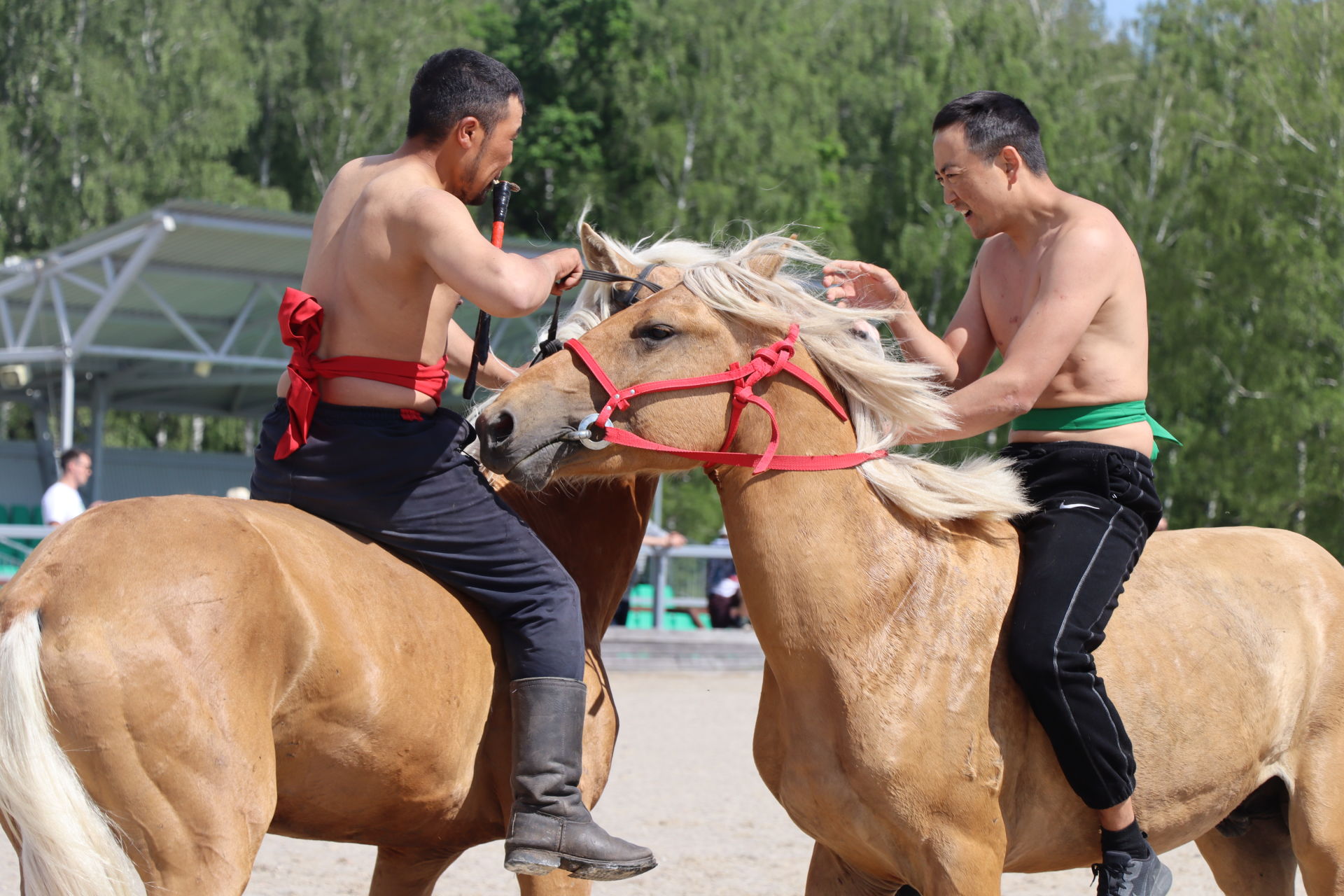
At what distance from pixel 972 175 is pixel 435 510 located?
5.48 ft

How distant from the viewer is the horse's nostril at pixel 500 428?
2986mm

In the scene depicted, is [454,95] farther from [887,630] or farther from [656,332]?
[887,630]

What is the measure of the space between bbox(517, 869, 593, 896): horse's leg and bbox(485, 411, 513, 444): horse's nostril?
1.11m

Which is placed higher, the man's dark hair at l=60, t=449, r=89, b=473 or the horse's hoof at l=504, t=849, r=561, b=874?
the horse's hoof at l=504, t=849, r=561, b=874

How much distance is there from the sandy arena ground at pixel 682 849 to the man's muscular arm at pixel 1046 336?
308cm

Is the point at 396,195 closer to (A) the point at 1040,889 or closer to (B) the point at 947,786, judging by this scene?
(B) the point at 947,786

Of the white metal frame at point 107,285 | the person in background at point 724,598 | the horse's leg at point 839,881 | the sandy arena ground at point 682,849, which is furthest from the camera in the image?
the person in background at point 724,598

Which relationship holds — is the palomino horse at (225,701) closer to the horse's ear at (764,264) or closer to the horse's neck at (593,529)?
the horse's neck at (593,529)

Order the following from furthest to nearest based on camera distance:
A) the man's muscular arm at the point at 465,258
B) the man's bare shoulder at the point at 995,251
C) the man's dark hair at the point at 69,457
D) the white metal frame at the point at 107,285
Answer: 1. the white metal frame at the point at 107,285
2. the man's dark hair at the point at 69,457
3. the man's bare shoulder at the point at 995,251
4. the man's muscular arm at the point at 465,258

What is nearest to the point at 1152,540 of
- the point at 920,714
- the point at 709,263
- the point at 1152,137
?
the point at 920,714

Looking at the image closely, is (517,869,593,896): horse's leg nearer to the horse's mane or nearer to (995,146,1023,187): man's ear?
the horse's mane

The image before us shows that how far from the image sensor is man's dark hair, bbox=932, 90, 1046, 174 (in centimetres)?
349

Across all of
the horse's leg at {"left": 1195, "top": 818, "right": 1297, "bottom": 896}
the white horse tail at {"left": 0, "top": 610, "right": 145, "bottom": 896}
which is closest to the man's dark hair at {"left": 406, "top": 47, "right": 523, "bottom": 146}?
the white horse tail at {"left": 0, "top": 610, "right": 145, "bottom": 896}

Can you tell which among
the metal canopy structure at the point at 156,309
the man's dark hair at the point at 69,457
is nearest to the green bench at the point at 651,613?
the metal canopy structure at the point at 156,309
